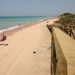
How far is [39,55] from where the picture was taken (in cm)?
1258

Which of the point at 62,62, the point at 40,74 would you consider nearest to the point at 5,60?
the point at 40,74

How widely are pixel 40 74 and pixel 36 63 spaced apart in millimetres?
1868

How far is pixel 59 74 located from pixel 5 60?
8.49 m

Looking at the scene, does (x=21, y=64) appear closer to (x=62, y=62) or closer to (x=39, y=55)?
(x=39, y=55)

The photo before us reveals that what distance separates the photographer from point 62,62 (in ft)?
11.8

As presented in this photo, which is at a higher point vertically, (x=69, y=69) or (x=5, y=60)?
(x=69, y=69)

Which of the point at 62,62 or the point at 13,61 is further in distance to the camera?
the point at 13,61

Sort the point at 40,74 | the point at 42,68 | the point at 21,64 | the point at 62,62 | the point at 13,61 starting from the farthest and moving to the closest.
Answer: the point at 13,61, the point at 21,64, the point at 42,68, the point at 40,74, the point at 62,62

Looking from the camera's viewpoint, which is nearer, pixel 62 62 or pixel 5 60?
pixel 62 62

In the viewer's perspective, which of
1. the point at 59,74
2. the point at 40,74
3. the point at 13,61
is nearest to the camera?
the point at 59,74

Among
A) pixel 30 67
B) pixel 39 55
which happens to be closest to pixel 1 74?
pixel 30 67

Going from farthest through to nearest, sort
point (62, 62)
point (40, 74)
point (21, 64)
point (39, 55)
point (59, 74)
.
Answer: point (39, 55) → point (21, 64) → point (40, 74) → point (62, 62) → point (59, 74)

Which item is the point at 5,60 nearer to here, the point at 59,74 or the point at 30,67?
the point at 30,67

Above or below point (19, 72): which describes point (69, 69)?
above
